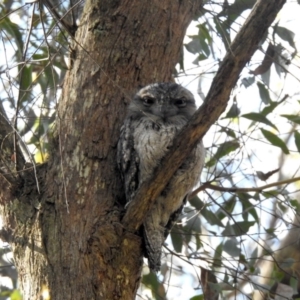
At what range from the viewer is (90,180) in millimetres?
2740

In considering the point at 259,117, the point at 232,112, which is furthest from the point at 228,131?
the point at 259,117

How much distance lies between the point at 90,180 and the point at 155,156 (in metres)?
0.37

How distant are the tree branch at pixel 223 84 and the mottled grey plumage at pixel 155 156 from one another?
0.36 m

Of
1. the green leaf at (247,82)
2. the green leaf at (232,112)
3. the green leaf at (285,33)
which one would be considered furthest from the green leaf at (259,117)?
the green leaf at (285,33)

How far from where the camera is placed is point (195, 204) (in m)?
4.09

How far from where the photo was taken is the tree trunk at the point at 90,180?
2529 millimetres

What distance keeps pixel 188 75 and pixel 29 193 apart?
5.10ft

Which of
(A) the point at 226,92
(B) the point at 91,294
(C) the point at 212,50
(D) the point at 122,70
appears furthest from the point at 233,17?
(B) the point at 91,294

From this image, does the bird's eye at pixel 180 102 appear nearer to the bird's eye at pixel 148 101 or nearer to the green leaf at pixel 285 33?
the bird's eye at pixel 148 101

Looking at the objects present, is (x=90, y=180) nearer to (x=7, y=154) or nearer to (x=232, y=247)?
(x=7, y=154)

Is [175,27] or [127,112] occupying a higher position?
[175,27]

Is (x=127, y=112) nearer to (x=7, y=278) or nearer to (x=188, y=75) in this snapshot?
(x=188, y=75)

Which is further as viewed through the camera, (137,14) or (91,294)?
(137,14)

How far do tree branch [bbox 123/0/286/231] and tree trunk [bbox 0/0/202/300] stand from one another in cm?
30
